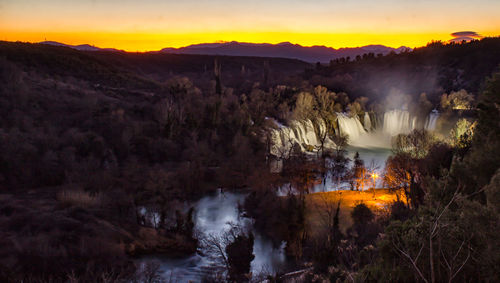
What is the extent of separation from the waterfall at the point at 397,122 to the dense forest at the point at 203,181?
1.79 metres

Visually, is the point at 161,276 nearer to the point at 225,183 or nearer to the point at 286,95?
the point at 225,183

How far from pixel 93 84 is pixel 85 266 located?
137 ft

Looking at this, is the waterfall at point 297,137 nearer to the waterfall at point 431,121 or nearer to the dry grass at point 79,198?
the waterfall at point 431,121

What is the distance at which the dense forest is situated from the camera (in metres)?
8.52

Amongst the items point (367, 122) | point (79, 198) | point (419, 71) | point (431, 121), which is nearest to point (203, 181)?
point (79, 198)

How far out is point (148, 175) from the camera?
29.1 metres

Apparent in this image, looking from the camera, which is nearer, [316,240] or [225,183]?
[316,240]

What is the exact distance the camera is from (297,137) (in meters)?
45.4

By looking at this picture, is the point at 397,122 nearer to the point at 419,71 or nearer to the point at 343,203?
the point at 419,71

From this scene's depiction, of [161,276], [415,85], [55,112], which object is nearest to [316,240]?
[161,276]

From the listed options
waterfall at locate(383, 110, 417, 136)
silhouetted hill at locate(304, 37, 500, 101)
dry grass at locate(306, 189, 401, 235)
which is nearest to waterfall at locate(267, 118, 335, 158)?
dry grass at locate(306, 189, 401, 235)

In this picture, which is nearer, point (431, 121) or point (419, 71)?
point (431, 121)

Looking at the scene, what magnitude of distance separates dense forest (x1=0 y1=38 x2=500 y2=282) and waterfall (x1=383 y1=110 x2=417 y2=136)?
1787mm

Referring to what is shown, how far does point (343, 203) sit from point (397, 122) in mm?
35906
